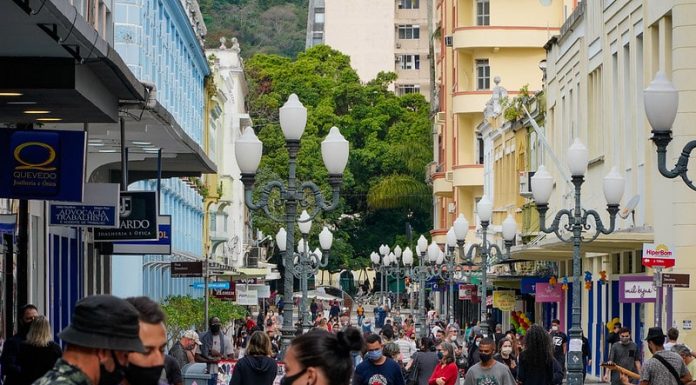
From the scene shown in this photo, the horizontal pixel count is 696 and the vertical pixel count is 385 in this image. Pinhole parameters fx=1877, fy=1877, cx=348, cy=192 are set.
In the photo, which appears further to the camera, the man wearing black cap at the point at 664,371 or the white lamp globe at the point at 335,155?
the white lamp globe at the point at 335,155

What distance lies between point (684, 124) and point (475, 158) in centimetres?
4585

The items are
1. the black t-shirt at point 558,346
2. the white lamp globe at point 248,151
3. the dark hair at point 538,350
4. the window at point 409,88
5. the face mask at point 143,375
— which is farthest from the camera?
the window at point 409,88

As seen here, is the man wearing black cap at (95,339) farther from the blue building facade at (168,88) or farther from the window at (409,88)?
the window at (409,88)

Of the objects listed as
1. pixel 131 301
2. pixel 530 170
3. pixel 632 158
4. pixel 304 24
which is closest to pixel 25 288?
pixel 131 301

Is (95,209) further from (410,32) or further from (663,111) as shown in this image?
(410,32)

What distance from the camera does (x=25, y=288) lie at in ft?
68.4

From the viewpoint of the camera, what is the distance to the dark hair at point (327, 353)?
746 centimetres

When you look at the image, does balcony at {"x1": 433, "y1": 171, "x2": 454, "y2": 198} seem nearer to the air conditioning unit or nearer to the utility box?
the air conditioning unit

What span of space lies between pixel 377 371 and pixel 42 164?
3660 mm

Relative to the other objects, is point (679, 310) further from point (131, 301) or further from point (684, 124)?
point (131, 301)

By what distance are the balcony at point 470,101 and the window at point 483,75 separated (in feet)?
1.68

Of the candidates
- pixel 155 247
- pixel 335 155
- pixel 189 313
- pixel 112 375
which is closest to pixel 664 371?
pixel 335 155

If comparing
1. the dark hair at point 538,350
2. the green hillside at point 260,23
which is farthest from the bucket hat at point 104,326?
the green hillside at point 260,23

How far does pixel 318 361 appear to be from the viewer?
7.45 m
